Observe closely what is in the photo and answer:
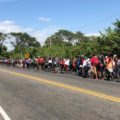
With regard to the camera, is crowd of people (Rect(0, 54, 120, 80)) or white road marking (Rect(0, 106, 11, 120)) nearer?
white road marking (Rect(0, 106, 11, 120))

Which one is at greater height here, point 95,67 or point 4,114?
point 95,67

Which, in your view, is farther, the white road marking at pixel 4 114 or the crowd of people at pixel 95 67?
the crowd of people at pixel 95 67

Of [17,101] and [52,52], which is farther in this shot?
[52,52]

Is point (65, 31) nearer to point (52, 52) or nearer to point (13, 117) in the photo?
point (52, 52)

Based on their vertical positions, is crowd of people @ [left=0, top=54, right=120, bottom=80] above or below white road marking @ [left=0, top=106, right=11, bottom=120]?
above

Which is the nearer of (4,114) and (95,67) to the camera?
(4,114)

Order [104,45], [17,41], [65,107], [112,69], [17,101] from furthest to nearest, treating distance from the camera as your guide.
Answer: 1. [17,41]
2. [104,45]
3. [112,69]
4. [17,101]
5. [65,107]

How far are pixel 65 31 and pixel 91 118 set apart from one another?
142m

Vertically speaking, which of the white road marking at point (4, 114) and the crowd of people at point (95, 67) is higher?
the crowd of people at point (95, 67)

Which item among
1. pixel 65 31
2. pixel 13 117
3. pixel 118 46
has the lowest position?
pixel 13 117

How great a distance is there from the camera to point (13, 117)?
11.4 meters

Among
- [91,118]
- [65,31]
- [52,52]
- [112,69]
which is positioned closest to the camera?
[91,118]

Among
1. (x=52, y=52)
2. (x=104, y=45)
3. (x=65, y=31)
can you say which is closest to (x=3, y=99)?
(x=104, y=45)

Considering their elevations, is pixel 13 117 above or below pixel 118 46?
below
